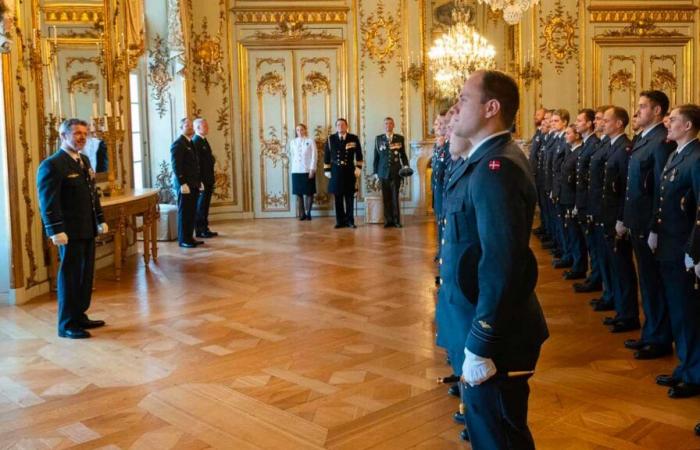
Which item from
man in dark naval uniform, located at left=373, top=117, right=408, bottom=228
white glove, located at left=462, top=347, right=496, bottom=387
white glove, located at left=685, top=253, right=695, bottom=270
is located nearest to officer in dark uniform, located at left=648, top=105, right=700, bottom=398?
white glove, located at left=685, top=253, right=695, bottom=270

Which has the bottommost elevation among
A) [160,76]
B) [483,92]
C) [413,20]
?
[483,92]

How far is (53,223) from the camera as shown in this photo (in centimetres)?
548

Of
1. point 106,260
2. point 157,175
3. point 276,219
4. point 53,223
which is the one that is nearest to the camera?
point 53,223

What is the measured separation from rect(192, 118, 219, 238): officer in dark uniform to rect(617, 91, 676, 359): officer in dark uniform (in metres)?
6.85

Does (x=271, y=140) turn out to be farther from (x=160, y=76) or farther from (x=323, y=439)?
(x=323, y=439)

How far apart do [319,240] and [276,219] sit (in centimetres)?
259

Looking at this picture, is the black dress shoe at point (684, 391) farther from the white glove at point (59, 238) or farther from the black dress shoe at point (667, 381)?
the white glove at point (59, 238)

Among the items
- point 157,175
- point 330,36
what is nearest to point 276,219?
point 157,175

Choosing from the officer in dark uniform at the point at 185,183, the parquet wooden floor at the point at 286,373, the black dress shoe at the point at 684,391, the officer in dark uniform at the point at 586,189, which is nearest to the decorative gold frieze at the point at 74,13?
the officer in dark uniform at the point at 185,183

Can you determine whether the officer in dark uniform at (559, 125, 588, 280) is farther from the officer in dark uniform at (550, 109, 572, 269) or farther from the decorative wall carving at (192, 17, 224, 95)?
the decorative wall carving at (192, 17, 224, 95)

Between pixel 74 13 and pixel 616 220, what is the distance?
5785 millimetres

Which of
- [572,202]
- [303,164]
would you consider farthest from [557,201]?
[303,164]

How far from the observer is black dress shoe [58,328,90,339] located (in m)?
5.66

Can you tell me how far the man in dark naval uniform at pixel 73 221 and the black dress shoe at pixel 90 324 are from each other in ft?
0.09
